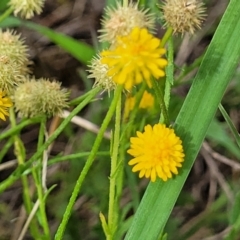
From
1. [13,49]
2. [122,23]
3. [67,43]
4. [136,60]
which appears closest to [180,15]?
[122,23]

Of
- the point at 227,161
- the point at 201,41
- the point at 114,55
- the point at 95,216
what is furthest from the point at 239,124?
the point at 114,55

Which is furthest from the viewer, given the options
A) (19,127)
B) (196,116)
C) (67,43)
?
(67,43)

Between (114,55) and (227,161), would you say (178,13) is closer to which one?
(114,55)

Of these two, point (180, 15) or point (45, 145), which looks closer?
point (180, 15)

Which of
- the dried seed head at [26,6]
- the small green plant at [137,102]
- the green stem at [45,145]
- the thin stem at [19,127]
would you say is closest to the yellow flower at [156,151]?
the small green plant at [137,102]

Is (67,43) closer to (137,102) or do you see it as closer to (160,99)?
(137,102)

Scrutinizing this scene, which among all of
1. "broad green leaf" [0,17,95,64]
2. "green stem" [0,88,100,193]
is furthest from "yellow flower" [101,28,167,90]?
"broad green leaf" [0,17,95,64]

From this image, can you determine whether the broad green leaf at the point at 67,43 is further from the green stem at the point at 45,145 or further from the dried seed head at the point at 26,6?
the green stem at the point at 45,145
